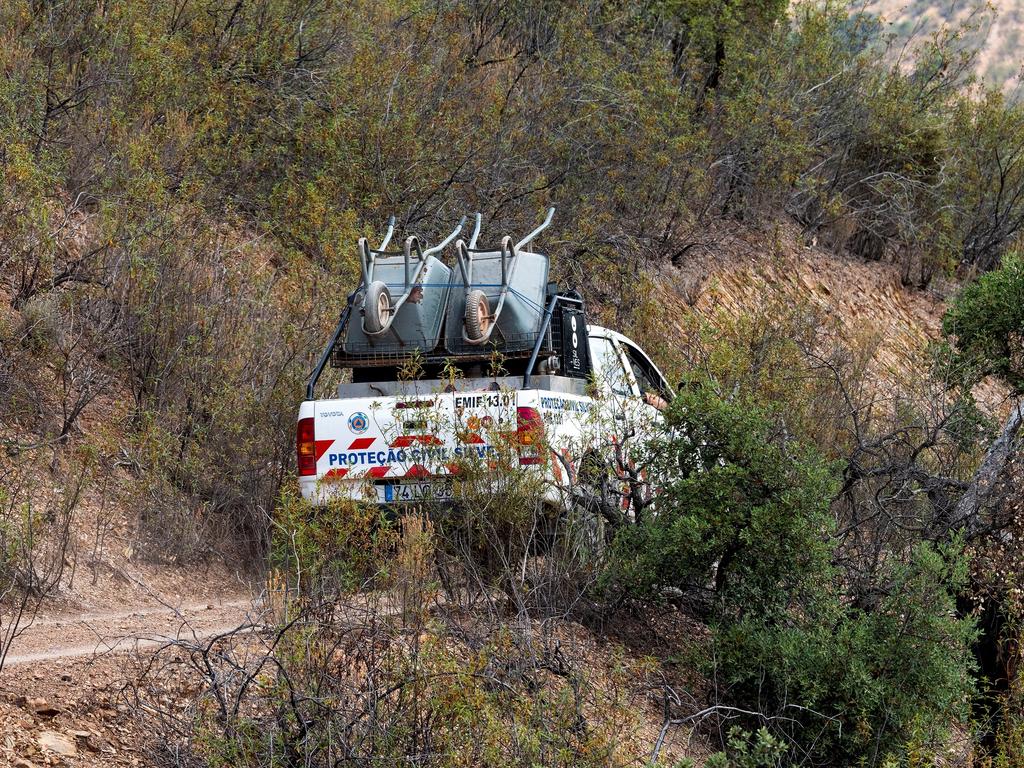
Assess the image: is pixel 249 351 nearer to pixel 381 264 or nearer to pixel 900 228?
pixel 381 264

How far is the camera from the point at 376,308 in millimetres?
9602

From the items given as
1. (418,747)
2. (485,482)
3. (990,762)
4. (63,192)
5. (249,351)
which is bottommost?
(990,762)

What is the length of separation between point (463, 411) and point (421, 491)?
1.93 ft

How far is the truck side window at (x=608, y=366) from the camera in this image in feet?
30.3

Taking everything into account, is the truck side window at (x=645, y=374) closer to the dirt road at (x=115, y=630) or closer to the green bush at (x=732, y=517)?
the green bush at (x=732, y=517)

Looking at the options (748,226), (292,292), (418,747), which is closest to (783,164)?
(748,226)

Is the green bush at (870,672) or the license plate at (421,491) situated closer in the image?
the green bush at (870,672)

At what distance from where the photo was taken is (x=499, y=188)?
17422 mm

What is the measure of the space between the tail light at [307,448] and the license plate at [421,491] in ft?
2.27

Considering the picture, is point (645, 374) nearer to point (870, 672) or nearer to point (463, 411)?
point (463, 411)

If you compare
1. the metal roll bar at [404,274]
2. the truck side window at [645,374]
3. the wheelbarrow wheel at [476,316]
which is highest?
the metal roll bar at [404,274]

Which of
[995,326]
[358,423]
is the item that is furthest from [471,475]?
[995,326]

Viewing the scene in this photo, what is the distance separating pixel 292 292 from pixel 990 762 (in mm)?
8280

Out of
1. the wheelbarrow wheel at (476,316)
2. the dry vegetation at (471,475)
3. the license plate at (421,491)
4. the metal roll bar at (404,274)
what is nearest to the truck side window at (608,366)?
the dry vegetation at (471,475)
